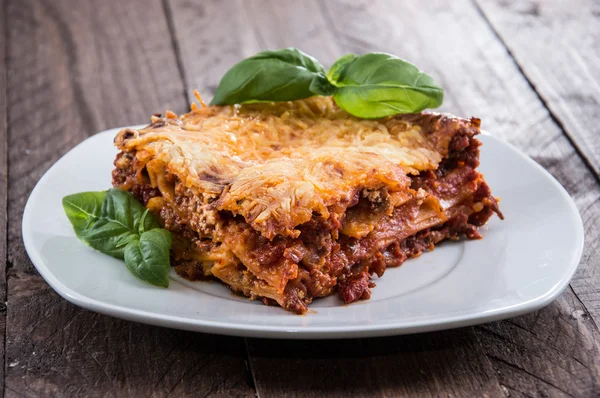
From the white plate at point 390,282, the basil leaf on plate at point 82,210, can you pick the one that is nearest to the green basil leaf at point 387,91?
the white plate at point 390,282

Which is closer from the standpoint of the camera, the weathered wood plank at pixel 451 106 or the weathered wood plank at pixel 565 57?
the weathered wood plank at pixel 451 106

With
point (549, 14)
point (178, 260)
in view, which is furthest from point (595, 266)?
point (549, 14)

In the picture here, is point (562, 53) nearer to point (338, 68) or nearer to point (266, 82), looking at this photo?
point (338, 68)

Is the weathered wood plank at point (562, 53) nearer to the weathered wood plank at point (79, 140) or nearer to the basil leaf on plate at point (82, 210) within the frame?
the weathered wood plank at point (79, 140)

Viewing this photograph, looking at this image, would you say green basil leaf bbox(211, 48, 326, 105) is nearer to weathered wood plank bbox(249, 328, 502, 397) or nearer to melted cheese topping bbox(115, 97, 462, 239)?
melted cheese topping bbox(115, 97, 462, 239)

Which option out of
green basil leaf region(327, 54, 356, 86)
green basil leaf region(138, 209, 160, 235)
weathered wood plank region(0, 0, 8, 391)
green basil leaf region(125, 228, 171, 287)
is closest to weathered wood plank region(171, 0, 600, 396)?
green basil leaf region(125, 228, 171, 287)

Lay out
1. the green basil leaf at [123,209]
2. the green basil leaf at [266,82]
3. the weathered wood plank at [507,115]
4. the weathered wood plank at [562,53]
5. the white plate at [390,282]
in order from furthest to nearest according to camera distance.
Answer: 1. the weathered wood plank at [562,53]
2. the green basil leaf at [266,82]
3. the green basil leaf at [123,209]
4. the weathered wood plank at [507,115]
5. the white plate at [390,282]
